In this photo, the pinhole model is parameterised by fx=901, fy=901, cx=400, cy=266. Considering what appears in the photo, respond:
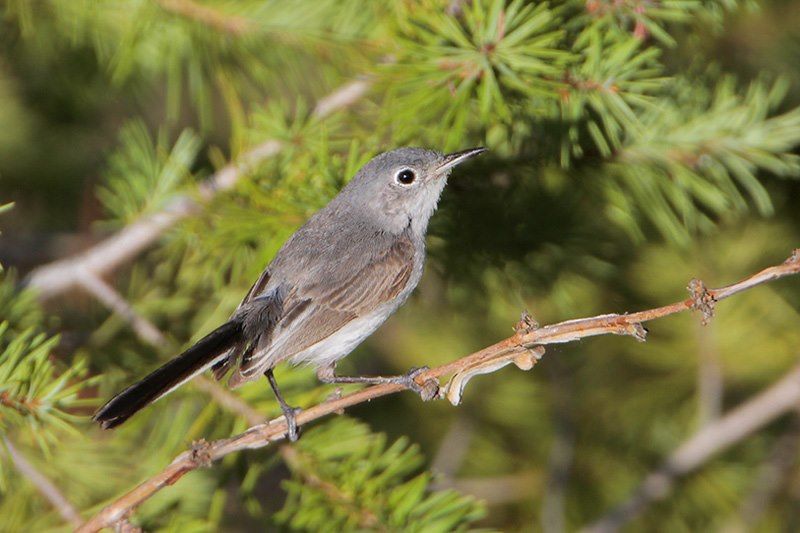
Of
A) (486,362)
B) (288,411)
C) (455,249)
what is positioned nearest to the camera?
(486,362)

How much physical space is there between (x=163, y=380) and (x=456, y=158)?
2.78 feet

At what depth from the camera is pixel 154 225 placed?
2182mm

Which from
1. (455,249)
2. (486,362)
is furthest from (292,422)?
(455,249)

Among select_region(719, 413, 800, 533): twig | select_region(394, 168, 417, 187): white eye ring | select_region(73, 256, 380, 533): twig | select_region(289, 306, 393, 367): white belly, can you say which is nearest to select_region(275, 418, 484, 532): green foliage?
select_region(73, 256, 380, 533): twig

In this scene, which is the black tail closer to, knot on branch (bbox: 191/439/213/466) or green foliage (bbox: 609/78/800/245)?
knot on branch (bbox: 191/439/213/466)

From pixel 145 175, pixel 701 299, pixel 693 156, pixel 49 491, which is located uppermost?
pixel 693 156

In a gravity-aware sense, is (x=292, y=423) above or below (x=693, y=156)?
below

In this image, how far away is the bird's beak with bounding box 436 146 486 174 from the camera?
1984 mm

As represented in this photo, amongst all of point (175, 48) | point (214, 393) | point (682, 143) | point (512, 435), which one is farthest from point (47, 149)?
point (682, 143)

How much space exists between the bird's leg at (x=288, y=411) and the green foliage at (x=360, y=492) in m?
0.08

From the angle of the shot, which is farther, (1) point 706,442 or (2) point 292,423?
(1) point 706,442

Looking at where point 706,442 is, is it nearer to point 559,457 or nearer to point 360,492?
point 559,457

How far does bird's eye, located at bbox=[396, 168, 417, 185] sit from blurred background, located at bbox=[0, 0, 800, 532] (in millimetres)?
327

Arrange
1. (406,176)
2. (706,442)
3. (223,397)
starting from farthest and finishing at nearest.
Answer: (406,176)
(706,442)
(223,397)
